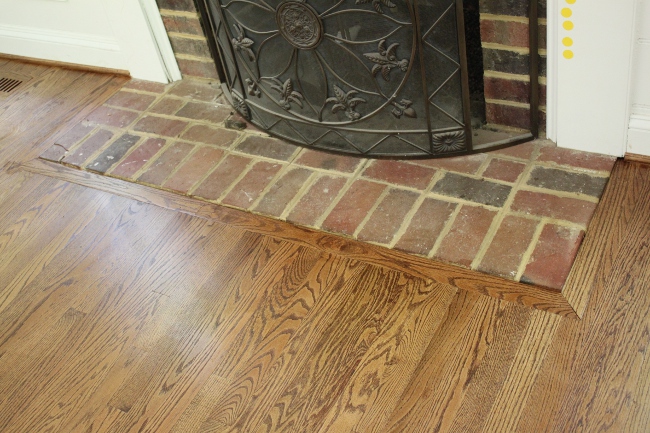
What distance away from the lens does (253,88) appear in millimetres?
2287

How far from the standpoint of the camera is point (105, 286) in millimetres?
1979

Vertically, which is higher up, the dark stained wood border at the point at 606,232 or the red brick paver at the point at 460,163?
the red brick paver at the point at 460,163

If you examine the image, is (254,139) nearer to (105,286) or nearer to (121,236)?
(121,236)

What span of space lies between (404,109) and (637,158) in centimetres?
67

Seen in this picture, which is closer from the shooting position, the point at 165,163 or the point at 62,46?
the point at 165,163

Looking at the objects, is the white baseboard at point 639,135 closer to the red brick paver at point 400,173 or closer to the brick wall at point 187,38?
the red brick paver at point 400,173

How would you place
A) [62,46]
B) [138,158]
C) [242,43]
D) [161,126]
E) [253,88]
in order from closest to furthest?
[242,43]
[253,88]
[138,158]
[161,126]
[62,46]

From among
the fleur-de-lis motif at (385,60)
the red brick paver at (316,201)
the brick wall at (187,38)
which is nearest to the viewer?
the fleur-de-lis motif at (385,60)

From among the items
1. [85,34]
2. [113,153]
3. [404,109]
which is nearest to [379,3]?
[404,109]

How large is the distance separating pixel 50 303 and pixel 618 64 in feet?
5.54

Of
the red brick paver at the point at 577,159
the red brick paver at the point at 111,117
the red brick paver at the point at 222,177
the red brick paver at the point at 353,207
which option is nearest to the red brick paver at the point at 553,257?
the red brick paver at the point at 577,159

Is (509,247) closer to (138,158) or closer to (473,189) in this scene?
(473,189)

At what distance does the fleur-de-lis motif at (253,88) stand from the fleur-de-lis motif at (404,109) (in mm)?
501

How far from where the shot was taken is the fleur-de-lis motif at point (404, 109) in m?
2.01
